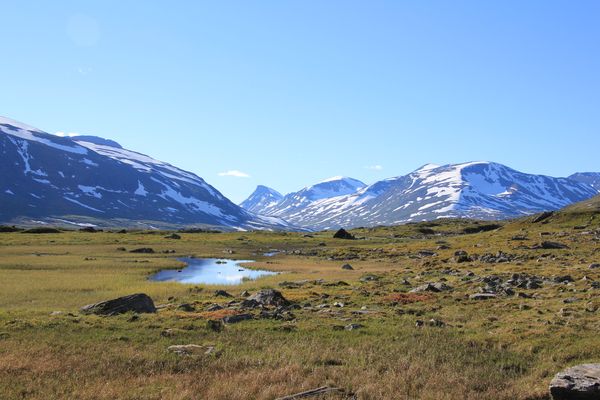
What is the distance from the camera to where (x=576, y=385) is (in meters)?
14.1

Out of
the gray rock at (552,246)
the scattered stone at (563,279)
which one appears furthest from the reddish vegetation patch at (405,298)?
the gray rock at (552,246)

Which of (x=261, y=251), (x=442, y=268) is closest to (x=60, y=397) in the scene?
(x=442, y=268)

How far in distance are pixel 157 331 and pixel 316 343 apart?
834 centimetres

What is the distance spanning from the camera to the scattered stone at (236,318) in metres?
26.5

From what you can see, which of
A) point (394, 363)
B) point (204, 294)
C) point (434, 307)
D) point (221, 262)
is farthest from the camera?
point (221, 262)

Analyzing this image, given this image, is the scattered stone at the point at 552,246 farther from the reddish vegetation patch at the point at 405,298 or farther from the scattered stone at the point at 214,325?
the scattered stone at the point at 214,325

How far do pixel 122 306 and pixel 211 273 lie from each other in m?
39.3

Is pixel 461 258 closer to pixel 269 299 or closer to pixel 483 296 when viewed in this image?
pixel 483 296

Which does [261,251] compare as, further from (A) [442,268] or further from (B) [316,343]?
(B) [316,343]

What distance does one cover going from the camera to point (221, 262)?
3398 inches

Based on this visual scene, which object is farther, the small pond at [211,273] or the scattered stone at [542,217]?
the scattered stone at [542,217]

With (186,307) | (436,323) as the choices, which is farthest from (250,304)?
(436,323)

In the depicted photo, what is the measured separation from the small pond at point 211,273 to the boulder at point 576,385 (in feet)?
144

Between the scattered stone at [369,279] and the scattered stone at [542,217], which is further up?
the scattered stone at [542,217]
